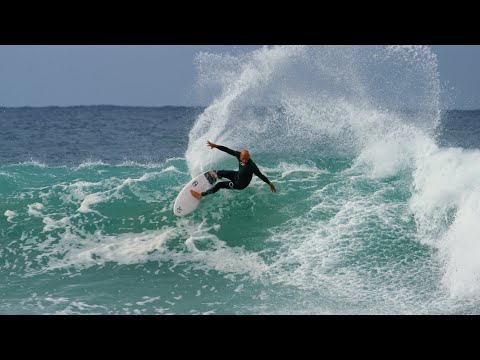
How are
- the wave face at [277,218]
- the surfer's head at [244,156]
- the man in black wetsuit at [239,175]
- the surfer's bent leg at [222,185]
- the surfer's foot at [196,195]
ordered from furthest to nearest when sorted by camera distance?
the surfer's foot at [196,195], the surfer's bent leg at [222,185], the man in black wetsuit at [239,175], the surfer's head at [244,156], the wave face at [277,218]

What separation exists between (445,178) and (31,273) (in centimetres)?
778

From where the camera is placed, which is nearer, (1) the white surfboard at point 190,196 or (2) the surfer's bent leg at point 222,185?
(2) the surfer's bent leg at point 222,185

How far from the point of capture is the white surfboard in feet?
→ 32.5

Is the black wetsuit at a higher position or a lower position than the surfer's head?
lower

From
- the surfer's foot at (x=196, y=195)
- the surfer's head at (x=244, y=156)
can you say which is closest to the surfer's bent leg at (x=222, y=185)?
the surfer's foot at (x=196, y=195)

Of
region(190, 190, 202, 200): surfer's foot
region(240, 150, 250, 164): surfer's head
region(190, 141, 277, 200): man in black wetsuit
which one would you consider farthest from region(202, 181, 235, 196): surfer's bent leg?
region(240, 150, 250, 164): surfer's head

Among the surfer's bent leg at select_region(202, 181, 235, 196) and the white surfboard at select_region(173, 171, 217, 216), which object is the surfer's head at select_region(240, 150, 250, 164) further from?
the white surfboard at select_region(173, 171, 217, 216)

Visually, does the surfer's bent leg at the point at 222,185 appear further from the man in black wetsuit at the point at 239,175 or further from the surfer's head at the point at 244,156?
the surfer's head at the point at 244,156

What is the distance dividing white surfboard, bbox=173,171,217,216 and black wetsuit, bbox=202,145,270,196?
9.8 inches

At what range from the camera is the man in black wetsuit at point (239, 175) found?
30.3ft

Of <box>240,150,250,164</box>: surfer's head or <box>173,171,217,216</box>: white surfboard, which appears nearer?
<box>240,150,250,164</box>: surfer's head

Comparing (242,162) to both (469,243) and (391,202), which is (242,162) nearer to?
(391,202)

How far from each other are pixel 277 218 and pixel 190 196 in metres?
1.81

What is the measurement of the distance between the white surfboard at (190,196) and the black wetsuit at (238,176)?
25 centimetres
